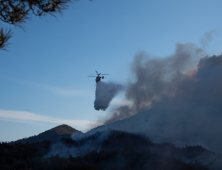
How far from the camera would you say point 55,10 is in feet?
37.2

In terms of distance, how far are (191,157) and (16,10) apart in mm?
28462

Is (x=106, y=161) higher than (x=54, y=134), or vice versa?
(x=54, y=134)

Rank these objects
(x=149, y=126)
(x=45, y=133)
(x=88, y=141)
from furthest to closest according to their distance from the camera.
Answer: (x=45, y=133) < (x=149, y=126) < (x=88, y=141)

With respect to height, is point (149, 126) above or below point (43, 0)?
below

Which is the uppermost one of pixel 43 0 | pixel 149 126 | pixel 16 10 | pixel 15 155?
pixel 43 0

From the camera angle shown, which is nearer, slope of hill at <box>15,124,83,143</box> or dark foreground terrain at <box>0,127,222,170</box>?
dark foreground terrain at <box>0,127,222,170</box>

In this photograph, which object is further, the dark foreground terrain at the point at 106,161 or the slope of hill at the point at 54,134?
the slope of hill at the point at 54,134

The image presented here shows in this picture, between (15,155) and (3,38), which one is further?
(15,155)

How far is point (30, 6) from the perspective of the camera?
1118 centimetres

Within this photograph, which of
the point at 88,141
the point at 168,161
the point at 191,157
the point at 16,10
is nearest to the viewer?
the point at 16,10

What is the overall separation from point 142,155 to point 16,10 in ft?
65.5

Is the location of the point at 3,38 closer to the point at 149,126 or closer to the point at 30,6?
the point at 30,6

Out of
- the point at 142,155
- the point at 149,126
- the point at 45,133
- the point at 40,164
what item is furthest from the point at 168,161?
the point at 45,133

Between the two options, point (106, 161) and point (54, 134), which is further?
point (54, 134)
